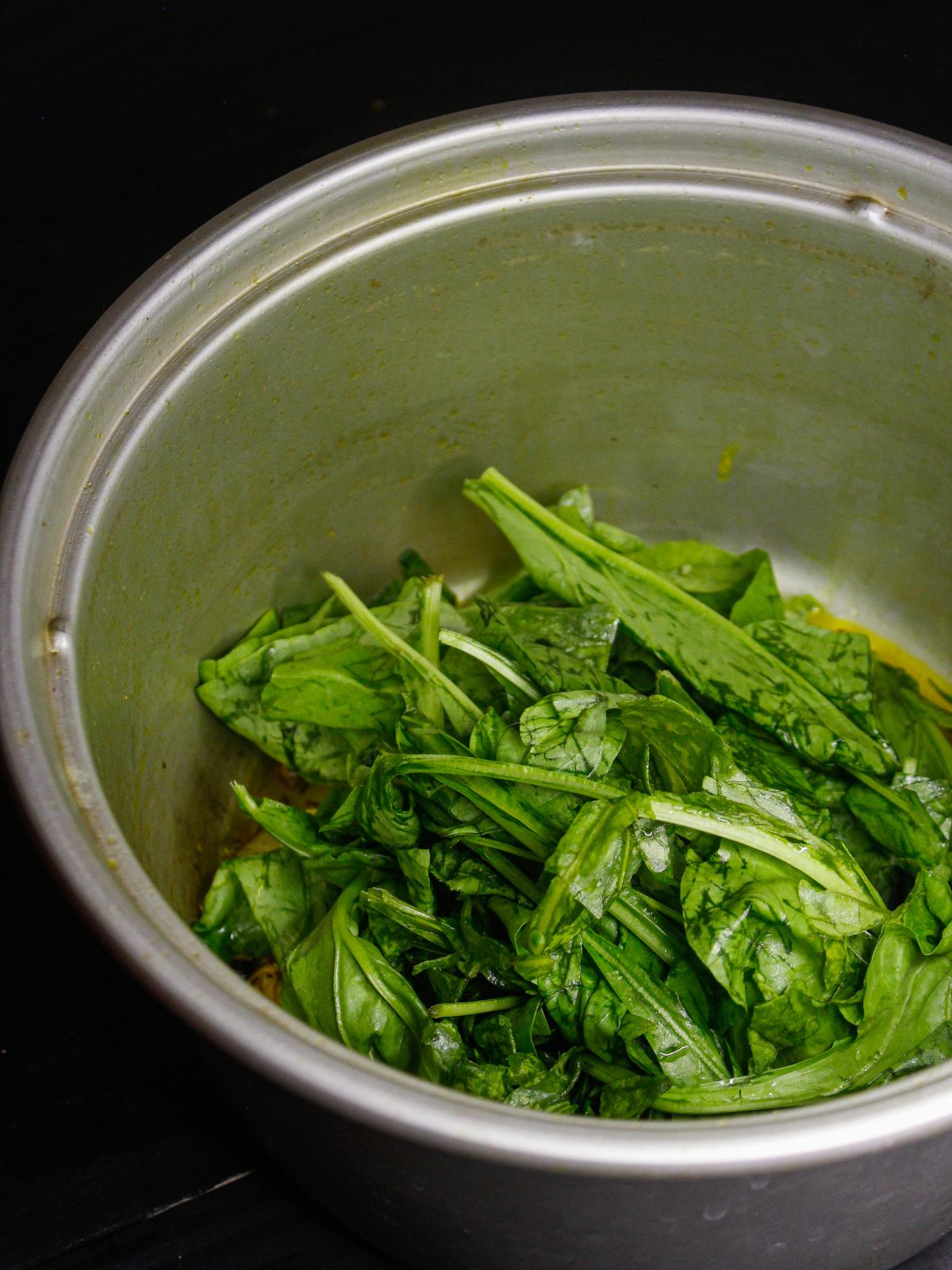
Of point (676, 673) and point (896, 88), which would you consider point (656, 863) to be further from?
point (896, 88)

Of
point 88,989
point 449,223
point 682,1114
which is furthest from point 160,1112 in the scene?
point 449,223

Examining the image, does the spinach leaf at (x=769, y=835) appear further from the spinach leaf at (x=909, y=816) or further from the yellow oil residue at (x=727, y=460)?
the yellow oil residue at (x=727, y=460)

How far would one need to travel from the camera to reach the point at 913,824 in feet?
3.49

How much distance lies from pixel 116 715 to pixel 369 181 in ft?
1.68

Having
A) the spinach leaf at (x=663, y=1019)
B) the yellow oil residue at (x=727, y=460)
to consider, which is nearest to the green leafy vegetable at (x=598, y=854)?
the spinach leaf at (x=663, y=1019)

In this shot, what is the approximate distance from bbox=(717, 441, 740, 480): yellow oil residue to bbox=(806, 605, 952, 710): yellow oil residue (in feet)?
0.61

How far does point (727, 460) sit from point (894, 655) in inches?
11.9

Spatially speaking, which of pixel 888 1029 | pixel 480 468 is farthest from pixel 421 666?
pixel 888 1029

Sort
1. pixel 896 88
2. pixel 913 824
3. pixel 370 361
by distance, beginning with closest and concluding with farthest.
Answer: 1. pixel 913 824
2. pixel 370 361
3. pixel 896 88

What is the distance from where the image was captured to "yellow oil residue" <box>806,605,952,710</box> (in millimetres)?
1382


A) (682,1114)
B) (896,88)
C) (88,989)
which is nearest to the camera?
(682,1114)

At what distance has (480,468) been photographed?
137 centimetres

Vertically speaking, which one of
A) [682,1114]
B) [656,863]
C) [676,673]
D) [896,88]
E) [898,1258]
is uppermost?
[896,88]

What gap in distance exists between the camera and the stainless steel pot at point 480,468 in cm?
74
